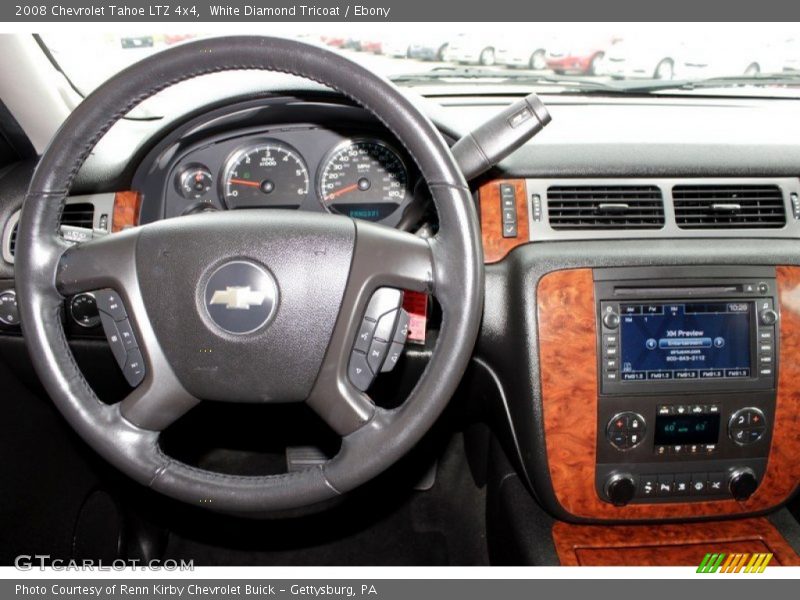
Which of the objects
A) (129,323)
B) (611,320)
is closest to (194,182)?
(129,323)

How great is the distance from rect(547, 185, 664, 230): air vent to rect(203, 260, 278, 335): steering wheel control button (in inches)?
30.5

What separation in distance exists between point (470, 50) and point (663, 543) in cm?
135

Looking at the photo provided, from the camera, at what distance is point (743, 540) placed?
182 cm

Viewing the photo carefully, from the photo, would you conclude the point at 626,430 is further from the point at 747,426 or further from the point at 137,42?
the point at 137,42

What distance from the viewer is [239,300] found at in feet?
4.07

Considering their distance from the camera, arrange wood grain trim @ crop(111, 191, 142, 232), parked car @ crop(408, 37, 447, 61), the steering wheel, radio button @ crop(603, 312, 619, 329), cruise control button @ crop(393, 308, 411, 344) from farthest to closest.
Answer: parked car @ crop(408, 37, 447, 61) < wood grain trim @ crop(111, 191, 142, 232) < radio button @ crop(603, 312, 619, 329) < cruise control button @ crop(393, 308, 411, 344) < the steering wheel

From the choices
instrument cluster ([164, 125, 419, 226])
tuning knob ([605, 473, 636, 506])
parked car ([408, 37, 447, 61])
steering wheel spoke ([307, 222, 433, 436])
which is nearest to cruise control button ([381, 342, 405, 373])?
steering wheel spoke ([307, 222, 433, 436])

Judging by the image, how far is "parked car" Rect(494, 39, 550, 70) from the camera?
193cm

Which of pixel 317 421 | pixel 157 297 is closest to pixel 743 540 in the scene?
pixel 317 421

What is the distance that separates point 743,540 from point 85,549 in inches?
71.2

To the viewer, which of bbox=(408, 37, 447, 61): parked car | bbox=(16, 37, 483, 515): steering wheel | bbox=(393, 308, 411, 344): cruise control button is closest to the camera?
bbox=(16, 37, 483, 515): steering wheel

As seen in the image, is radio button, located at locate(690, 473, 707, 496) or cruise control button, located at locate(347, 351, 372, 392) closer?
cruise control button, located at locate(347, 351, 372, 392)

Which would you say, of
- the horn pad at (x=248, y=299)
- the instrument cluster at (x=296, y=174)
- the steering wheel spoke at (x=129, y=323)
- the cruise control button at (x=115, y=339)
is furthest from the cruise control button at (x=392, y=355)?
the instrument cluster at (x=296, y=174)

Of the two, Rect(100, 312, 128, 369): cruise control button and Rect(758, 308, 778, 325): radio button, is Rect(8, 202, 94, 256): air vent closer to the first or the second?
Rect(100, 312, 128, 369): cruise control button
